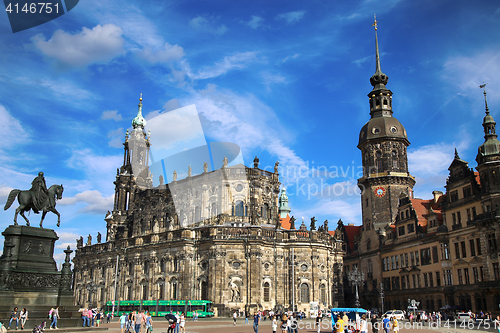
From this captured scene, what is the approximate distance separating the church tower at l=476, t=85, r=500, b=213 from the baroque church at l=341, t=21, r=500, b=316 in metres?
0.10

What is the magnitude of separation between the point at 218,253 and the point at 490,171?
3309cm

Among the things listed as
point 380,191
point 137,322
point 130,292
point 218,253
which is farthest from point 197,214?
point 137,322

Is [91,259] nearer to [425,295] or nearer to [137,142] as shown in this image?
[137,142]

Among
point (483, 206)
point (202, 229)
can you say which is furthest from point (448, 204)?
point (202, 229)

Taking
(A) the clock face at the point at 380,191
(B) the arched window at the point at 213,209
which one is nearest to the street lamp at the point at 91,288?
(B) the arched window at the point at 213,209

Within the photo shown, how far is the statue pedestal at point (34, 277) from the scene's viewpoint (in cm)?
2055

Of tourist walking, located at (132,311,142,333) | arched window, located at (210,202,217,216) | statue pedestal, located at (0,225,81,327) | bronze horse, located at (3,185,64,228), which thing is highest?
arched window, located at (210,202,217,216)

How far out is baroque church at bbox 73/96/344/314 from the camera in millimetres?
54281

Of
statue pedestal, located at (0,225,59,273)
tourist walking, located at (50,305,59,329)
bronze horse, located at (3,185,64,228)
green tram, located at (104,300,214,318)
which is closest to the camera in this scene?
tourist walking, located at (50,305,59,329)

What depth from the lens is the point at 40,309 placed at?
2111 centimetres

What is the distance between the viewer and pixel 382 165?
238 ft

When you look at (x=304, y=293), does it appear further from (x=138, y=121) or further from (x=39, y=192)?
(x=138, y=121)

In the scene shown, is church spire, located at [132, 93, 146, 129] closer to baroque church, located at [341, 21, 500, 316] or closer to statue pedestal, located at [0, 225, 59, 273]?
baroque church, located at [341, 21, 500, 316]

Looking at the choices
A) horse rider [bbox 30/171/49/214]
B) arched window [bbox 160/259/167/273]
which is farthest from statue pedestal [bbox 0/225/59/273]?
arched window [bbox 160/259/167/273]
